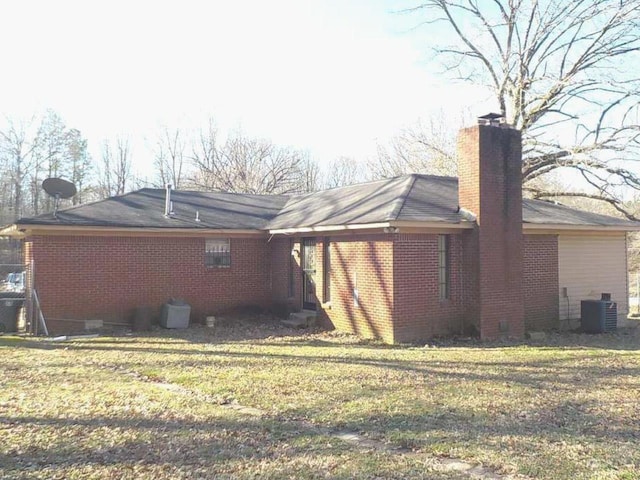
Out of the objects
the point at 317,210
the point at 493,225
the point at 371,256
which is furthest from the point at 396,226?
the point at 317,210

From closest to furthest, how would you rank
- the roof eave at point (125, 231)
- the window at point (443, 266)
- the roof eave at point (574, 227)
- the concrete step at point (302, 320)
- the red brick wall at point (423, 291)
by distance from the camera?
the red brick wall at point (423, 291) → the window at point (443, 266) → the roof eave at point (125, 231) → the roof eave at point (574, 227) → the concrete step at point (302, 320)

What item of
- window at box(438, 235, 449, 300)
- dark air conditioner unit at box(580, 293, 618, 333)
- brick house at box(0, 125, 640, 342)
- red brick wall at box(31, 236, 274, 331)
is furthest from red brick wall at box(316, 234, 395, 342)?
dark air conditioner unit at box(580, 293, 618, 333)

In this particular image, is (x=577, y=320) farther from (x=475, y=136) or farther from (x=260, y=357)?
(x=260, y=357)

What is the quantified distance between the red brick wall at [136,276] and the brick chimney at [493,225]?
6172mm

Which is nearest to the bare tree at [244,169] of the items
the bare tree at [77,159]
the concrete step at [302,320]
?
the bare tree at [77,159]

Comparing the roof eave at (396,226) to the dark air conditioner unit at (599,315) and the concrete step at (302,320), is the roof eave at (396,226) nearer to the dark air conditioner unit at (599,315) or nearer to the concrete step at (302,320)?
the concrete step at (302,320)

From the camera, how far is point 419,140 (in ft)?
98.6

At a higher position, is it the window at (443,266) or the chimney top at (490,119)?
the chimney top at (490,119)

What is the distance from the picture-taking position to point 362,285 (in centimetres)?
1312

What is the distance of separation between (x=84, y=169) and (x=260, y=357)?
36391mm

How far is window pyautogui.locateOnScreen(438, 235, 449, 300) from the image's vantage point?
42.8 feet

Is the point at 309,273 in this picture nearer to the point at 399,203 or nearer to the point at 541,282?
the point at 399,203

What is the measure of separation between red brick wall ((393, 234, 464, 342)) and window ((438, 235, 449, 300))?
0.09 metres

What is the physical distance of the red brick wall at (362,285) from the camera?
1236cm
